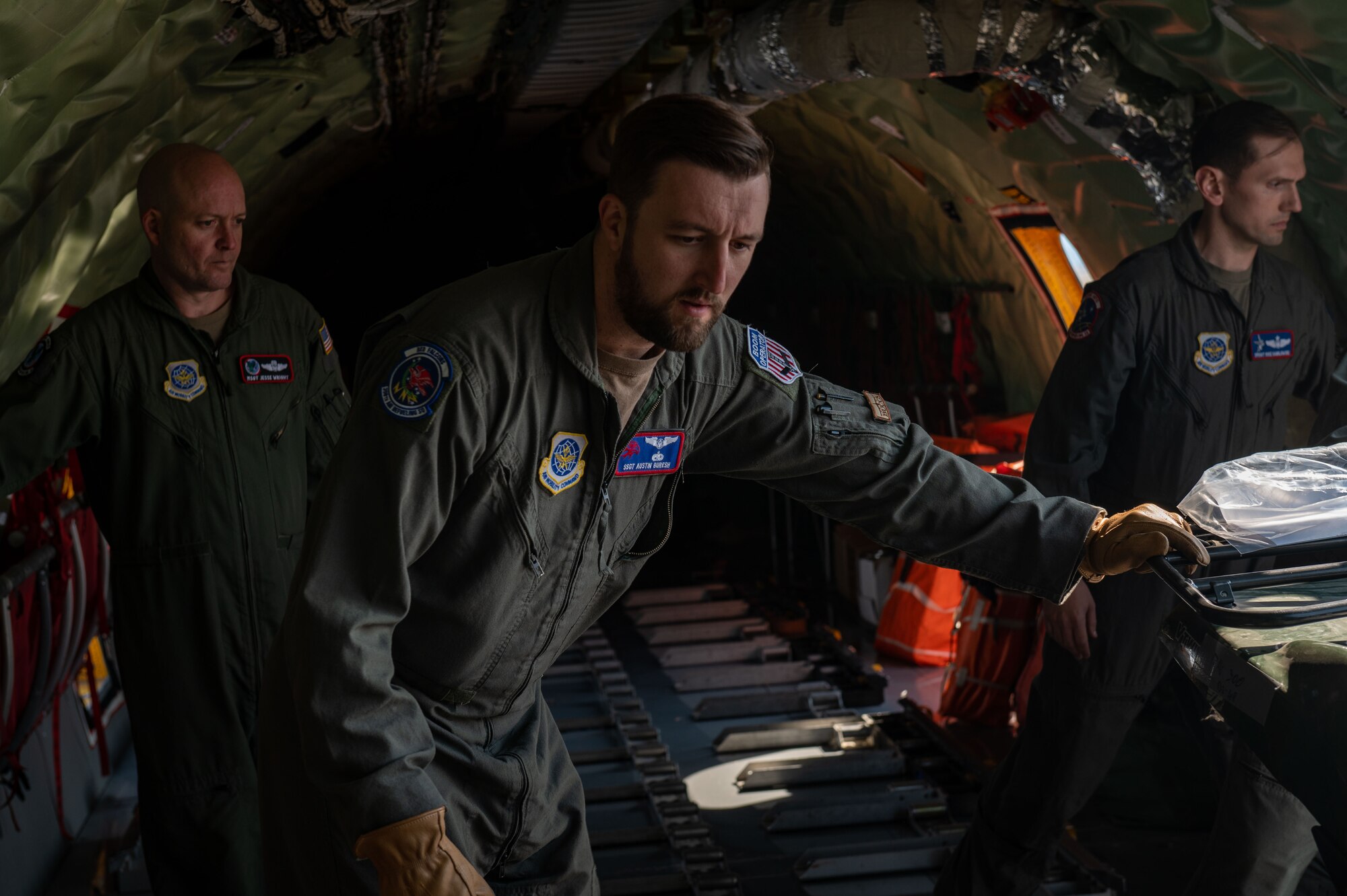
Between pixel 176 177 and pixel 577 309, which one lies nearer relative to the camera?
pixel 577 309

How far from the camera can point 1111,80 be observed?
14.4ft

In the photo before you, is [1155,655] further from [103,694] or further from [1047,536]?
[103,694]

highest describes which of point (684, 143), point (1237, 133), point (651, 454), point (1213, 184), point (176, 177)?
point (684, 143)

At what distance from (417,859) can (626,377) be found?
0.88 m

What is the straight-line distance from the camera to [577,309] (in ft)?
7.24

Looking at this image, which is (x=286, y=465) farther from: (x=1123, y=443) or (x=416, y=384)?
(x=1123, y=443)

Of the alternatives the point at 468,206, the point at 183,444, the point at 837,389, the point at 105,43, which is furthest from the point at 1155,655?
the point at 468,206

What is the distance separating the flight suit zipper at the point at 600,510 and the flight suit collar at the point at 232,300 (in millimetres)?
1936

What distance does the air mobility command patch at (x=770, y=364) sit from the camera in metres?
2.45

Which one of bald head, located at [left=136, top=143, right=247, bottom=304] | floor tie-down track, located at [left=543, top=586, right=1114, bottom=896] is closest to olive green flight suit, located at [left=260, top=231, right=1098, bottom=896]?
bald head, located at [left=136, top=143, right=247, bottom=304]

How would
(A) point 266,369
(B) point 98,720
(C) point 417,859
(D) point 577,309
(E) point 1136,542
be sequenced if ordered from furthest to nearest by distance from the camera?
(B) point 98,720 < (A) point 266,369 < (E) point 1136,542 < (D) point 577,309 < (C) point 417,859

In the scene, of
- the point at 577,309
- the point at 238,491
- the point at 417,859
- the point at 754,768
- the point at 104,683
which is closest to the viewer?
the point at 417,859

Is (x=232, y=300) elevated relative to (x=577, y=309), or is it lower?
lower

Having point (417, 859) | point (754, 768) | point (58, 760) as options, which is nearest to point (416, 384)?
point (417, 859)
